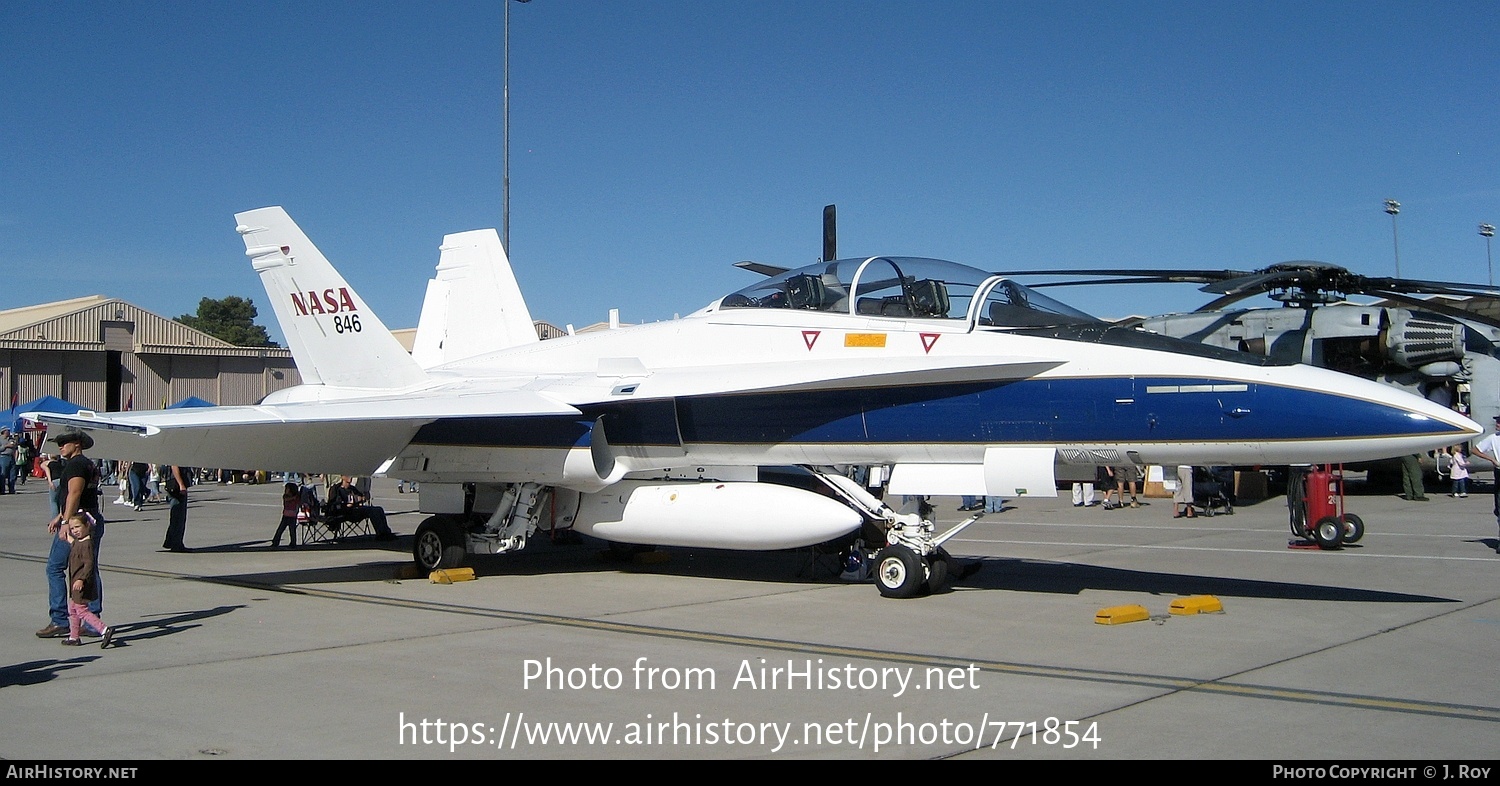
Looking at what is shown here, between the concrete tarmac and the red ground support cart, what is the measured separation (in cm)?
64

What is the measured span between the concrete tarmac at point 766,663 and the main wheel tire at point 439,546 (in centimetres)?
29

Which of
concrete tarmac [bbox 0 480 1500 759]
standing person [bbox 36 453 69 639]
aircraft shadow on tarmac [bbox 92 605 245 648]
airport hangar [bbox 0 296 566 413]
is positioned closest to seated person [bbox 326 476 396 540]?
concrete tarmac [bbox 0 480 1500 759]

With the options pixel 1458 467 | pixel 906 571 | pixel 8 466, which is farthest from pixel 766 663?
pixel 8 466

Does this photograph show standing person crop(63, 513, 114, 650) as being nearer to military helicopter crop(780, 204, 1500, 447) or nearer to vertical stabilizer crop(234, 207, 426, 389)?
vertical stabilizer crop(234, 207, 426, 389)

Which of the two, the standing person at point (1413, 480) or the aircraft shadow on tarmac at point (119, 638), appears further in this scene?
the standing person at point (1413, 480)

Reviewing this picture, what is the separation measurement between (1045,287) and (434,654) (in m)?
6.09

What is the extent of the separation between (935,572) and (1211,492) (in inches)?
448

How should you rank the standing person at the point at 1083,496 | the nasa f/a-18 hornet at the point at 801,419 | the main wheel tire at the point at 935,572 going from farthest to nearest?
the standing person at the point at 1083,496 → the main wheel tire at the point at 935,572 → the nasa f/a-18 hornet at the point at 801,419

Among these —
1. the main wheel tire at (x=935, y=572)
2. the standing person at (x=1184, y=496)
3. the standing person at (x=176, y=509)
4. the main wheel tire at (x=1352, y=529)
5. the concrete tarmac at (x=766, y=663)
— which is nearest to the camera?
the concrete tarmac at (x=766, y=663)

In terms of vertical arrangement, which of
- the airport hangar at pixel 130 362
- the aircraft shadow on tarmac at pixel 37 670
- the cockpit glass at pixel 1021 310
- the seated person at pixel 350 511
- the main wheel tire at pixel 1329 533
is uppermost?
the airport hangar at pixel 130 362

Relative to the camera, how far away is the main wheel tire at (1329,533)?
530 inches

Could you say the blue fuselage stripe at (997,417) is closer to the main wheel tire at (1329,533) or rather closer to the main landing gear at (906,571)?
the main landing gear at (906,571)

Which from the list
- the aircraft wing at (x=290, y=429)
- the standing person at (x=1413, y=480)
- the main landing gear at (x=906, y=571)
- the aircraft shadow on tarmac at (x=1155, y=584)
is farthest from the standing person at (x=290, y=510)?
the standing person at (x=1413, y=480)

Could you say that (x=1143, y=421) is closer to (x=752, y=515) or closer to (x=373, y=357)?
(x=752, y=515)
